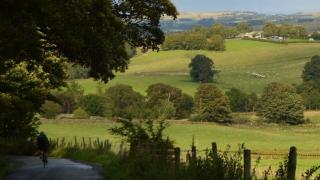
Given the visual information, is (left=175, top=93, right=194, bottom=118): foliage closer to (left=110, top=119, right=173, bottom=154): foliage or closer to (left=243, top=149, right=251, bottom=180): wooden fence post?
(left=110, top=119, right=173, bottom=154): foliage

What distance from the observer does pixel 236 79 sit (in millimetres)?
178625

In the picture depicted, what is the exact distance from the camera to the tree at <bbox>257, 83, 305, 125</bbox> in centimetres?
12988

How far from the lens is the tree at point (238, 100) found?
146375 millimetres

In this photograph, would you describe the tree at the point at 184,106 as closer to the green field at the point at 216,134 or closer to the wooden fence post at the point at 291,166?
the green field at the point at 216,134

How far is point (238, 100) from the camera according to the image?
14812 cm

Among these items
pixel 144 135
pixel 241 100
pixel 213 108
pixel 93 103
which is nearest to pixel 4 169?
pixel 144 135

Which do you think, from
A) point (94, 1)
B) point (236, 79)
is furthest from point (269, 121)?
point (94, 1)

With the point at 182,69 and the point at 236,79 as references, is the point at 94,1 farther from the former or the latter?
the point at 182,69

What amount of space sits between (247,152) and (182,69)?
601 feet

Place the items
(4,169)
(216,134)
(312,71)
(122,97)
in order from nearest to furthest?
1. (4,169)
2. (216,134)
3. (122,97)
4. (312,71)

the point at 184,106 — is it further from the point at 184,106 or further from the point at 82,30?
the point at 82,30

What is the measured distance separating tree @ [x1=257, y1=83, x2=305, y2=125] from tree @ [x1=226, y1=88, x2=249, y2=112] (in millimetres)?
7053

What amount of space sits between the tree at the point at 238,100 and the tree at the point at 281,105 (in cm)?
705

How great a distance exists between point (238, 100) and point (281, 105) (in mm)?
17890
